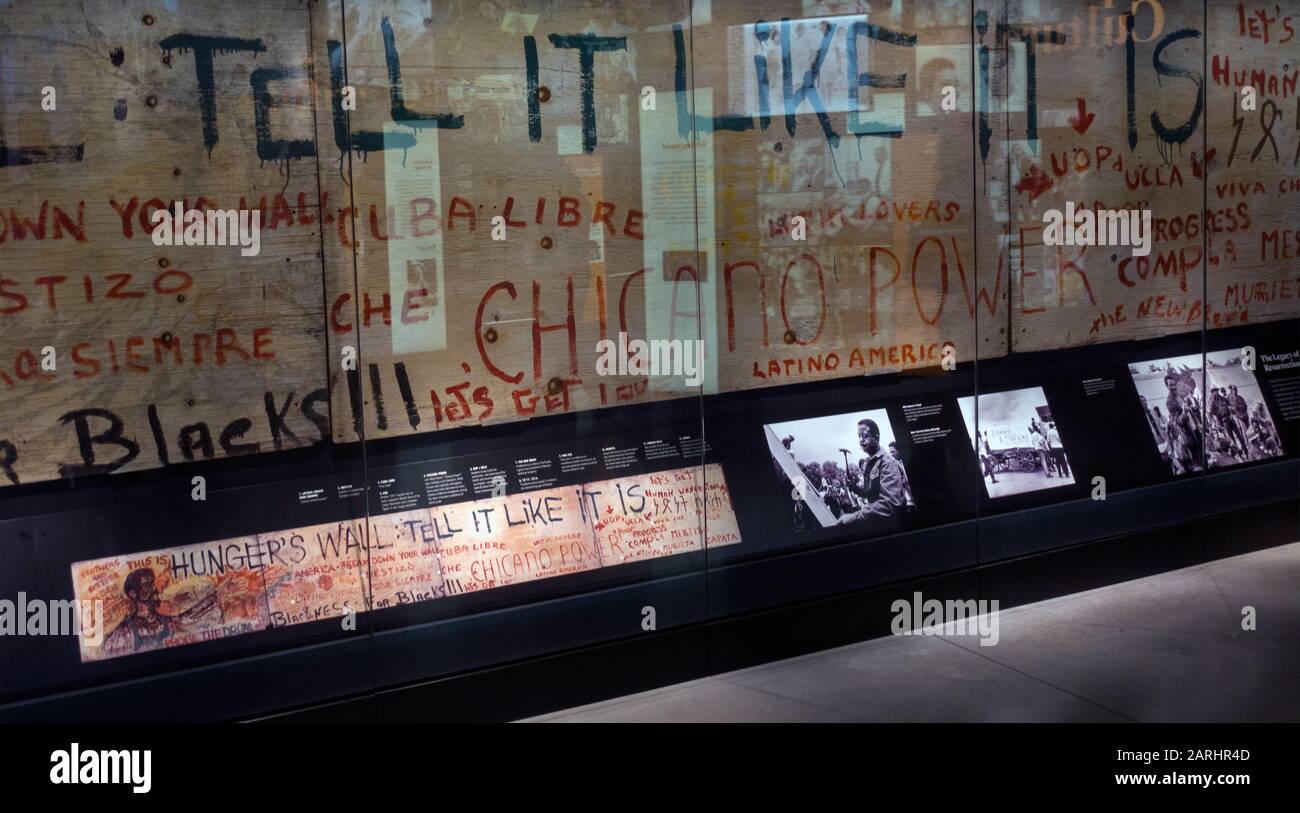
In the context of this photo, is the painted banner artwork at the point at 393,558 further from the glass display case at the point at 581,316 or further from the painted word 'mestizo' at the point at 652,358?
the painted word 'mestizo' at the point at 652,358

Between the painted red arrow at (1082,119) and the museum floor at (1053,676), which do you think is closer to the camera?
the museum floor at (1053,676)

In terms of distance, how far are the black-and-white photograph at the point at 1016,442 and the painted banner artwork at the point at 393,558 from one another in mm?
1513

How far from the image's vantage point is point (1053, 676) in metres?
5.51

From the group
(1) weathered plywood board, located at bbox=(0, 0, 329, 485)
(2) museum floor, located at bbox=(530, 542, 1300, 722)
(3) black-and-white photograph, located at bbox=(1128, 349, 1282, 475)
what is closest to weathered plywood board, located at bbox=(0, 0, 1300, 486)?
(1) weathered plywood board, located at bbox=(0, 0, 329, 485)

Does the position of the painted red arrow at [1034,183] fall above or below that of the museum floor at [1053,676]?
above

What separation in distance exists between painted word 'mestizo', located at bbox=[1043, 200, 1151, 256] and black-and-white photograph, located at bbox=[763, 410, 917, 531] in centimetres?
142

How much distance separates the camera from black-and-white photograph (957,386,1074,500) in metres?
6.44

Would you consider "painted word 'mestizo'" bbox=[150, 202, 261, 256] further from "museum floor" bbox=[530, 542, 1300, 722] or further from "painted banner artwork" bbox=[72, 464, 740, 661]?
"museum floor" bbox=[530, 542, 1300, 722]

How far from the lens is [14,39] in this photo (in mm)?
4066

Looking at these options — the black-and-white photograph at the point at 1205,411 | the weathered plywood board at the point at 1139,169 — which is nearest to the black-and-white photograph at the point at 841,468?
the weathered plywood board at the point at 1139,169

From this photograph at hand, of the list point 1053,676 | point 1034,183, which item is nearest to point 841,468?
point 1053,676

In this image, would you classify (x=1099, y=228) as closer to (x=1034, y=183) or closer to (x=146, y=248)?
(x=1034, y=183)

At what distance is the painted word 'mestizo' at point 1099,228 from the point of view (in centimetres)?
660

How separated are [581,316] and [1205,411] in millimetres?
3893
